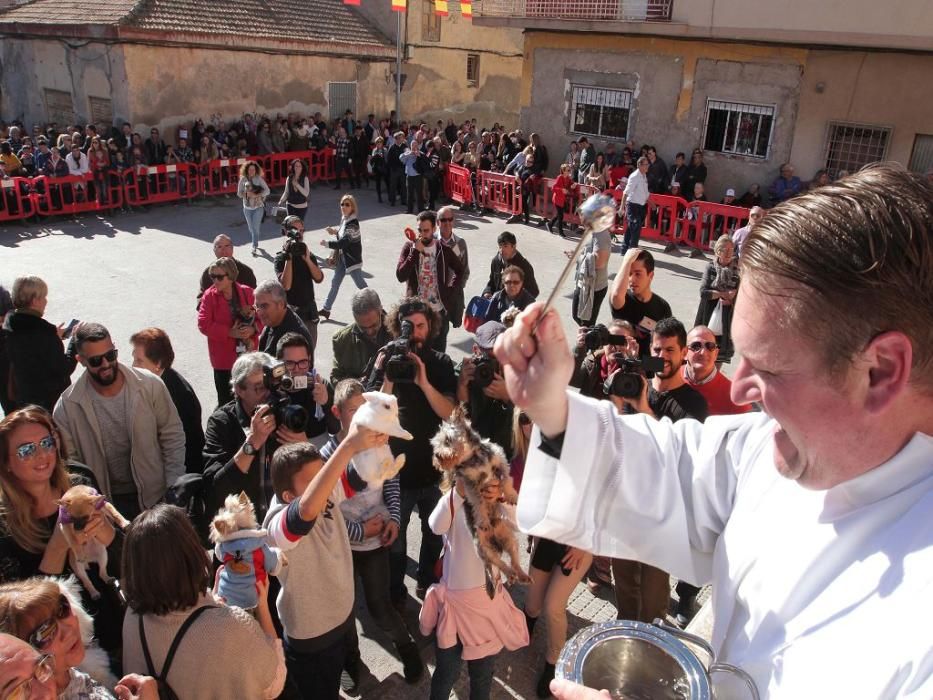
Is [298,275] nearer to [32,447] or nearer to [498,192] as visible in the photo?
[32,447]

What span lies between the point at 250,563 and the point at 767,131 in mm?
14922

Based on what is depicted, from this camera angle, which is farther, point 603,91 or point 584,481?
point 603,91

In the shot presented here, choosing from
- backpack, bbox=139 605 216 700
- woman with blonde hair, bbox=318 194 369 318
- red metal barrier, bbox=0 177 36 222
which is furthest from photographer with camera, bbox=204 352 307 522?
red metal barrier, bbox=0 177 36 222

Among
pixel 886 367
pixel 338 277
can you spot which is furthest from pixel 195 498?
pixel 338 277

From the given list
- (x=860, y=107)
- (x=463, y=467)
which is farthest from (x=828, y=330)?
(x=860, y=107)

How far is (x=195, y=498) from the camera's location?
12.2 feet

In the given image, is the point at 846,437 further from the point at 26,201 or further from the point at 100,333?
the point at 26,201

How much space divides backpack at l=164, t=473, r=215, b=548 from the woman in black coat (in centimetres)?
167

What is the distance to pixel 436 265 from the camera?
695cm

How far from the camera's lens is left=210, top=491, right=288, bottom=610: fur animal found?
274 centimetres

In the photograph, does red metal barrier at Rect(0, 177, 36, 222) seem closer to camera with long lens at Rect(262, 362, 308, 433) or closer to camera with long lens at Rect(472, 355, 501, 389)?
camera with long lens at Rect(262, 362, 308, 433)

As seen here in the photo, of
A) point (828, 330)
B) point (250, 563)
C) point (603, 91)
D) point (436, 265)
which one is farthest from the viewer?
point (603, 91)

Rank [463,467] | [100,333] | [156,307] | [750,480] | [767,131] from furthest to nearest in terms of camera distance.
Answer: [767,131], [156,307], [100,333], [463,467], [750,480]

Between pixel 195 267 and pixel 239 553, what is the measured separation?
9424mm
